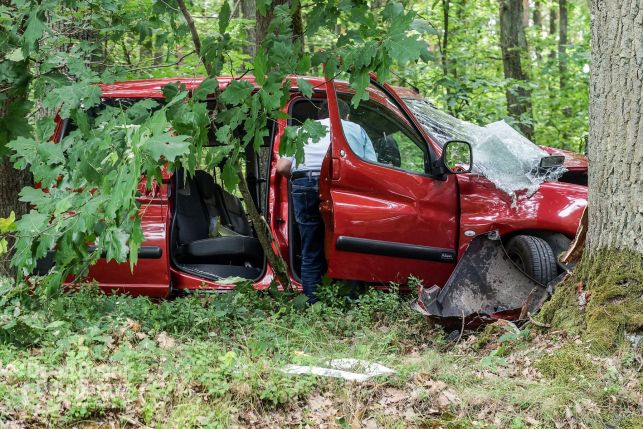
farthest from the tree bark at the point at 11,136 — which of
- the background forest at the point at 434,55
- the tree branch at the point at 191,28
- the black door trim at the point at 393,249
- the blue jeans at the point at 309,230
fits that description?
the black door trim at the point at 393,249

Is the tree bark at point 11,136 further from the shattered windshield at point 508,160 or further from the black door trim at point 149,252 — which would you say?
the shattered windshield at point 508,160

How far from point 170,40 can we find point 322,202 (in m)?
1.66

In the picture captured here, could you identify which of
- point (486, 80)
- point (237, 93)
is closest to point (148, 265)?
point (237, 93)

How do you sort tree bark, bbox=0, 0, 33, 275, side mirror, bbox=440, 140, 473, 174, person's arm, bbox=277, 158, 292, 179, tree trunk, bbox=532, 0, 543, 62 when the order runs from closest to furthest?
tree bark, bbox=0, 0, 33, 275, side mirror, bbox=440, 140, 473, 174, person's arm, bbox=277, 158, 292, 179, tree trunk, bbox=532, 0, 543, 62

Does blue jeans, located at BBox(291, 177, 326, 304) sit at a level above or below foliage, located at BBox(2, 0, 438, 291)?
below

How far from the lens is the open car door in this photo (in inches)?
247

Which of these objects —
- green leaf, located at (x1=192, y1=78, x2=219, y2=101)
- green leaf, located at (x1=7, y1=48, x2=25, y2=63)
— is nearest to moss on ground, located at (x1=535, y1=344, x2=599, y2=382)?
green leaf, located at (x1=192, y1=78, x2=219, y2=101)

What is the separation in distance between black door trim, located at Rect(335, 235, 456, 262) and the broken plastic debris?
5.28 ft

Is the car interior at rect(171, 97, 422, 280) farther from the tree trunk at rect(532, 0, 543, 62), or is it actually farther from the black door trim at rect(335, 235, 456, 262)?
the tree trunk at rect(532, 0, 543, 62)

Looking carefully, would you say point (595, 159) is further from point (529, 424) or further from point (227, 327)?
point (227, 327)

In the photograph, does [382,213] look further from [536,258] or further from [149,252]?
[149,252]

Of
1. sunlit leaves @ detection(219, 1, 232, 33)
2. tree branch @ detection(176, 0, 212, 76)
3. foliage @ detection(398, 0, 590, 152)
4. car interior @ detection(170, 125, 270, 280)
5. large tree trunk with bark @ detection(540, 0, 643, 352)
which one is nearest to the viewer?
large tree trunk with bark @ detection(540, 0, 643, 352)

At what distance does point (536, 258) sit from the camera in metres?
6.03

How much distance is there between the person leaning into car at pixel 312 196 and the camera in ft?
21.0
